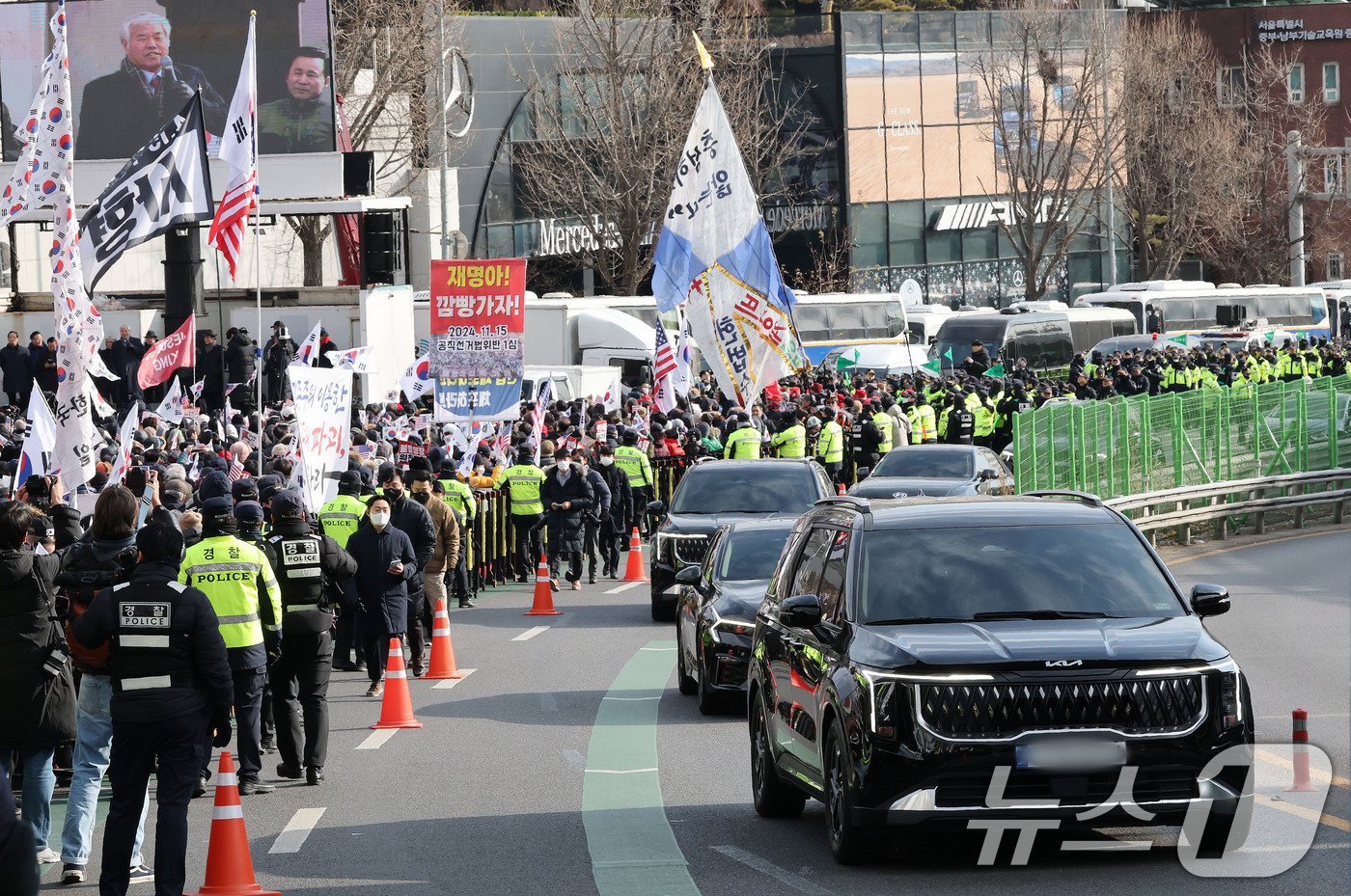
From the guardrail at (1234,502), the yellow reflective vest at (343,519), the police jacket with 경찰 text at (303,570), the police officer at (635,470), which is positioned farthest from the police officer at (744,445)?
the police jacket with 경찰 text at (303,570)

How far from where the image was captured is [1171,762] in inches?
333

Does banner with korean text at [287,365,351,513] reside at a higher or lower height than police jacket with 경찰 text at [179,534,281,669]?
higher

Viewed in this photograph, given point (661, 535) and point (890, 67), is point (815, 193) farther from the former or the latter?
point (661, 535)

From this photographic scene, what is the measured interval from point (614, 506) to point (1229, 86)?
216 ft

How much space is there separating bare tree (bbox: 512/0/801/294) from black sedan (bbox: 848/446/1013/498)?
31.8 metres

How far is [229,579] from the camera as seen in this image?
36.3 feet

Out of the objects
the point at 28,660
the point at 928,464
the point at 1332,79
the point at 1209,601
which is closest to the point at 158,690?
the point at 28,660

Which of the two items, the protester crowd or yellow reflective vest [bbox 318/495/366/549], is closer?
the protester crowd

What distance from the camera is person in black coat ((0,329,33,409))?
33550mm

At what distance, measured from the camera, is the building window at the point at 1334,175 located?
8044 centimetres

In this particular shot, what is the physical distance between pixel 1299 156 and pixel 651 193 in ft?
112

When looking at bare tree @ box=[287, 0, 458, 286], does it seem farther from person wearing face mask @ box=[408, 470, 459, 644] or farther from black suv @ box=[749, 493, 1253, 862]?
black suv @ box=[749, 493, 1253, 862]

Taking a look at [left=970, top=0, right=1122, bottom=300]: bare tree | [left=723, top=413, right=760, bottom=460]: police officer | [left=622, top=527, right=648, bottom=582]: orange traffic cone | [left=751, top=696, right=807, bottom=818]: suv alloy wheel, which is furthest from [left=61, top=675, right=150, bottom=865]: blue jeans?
[left=970, top=0, right=1122, bottom=300]: bare tree

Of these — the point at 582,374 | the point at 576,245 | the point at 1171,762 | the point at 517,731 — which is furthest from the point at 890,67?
the point at 1171,762
